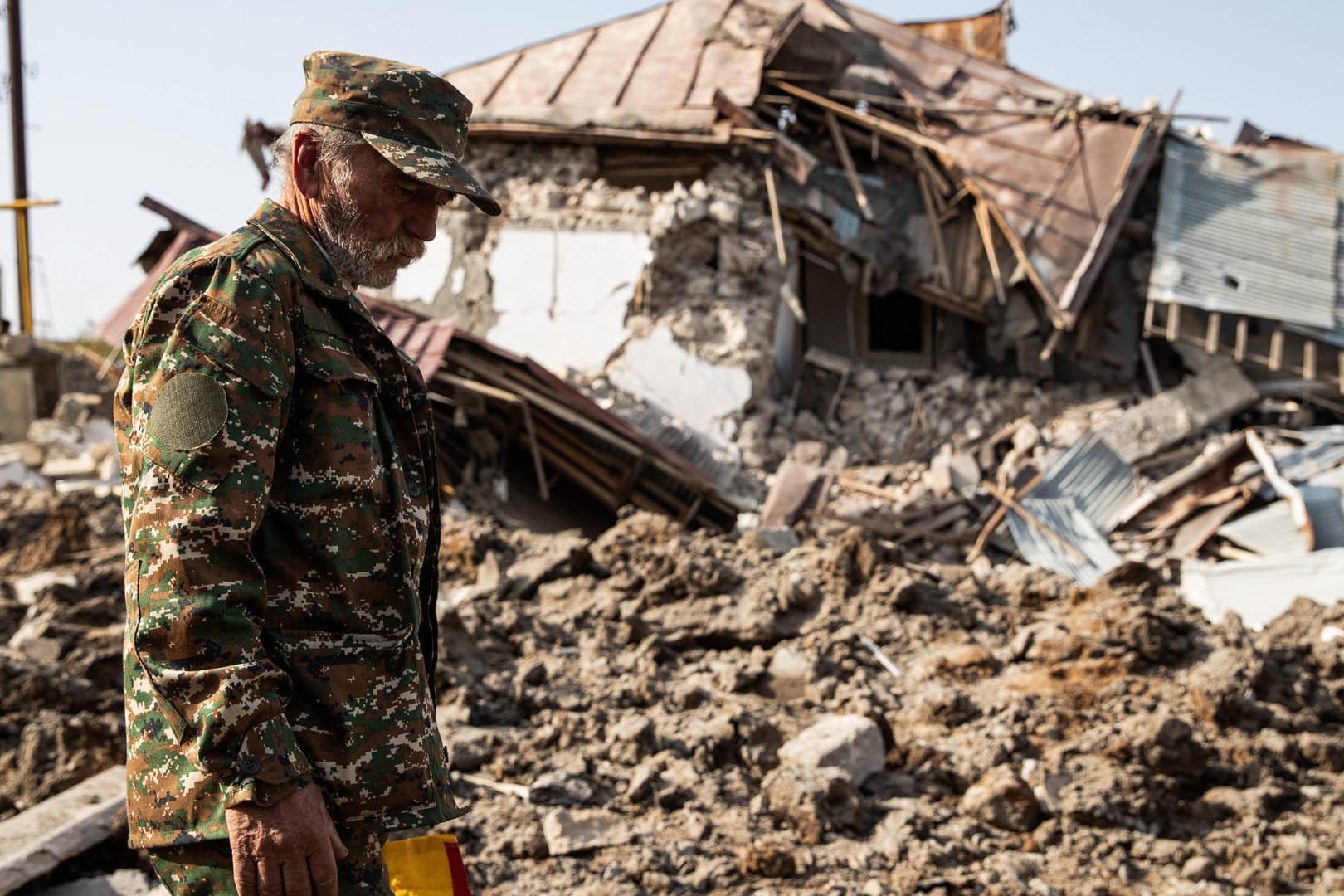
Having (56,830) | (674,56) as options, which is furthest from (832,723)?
(674,56)

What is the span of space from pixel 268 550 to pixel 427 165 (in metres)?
0.66

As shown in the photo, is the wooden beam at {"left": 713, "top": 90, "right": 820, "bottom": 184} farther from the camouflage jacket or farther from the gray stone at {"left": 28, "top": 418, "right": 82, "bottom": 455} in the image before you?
the camouflage jacket

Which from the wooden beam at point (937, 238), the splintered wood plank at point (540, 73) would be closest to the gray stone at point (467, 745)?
the splintered wood plank at point (540, 73)

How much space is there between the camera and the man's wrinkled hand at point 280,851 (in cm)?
172

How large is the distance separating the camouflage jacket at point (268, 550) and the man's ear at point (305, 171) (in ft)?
0.22

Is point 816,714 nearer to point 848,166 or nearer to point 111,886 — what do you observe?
point 111,886

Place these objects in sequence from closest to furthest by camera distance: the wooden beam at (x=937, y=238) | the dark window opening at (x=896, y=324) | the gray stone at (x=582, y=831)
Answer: the gray stone at (x=582, y=831)
the wooden beam at (x=937, y=238)
the dark window opening at (x=896, y=324)

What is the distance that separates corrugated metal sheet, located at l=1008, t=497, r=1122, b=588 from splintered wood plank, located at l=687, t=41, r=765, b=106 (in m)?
4.93

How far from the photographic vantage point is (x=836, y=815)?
14.2 ft

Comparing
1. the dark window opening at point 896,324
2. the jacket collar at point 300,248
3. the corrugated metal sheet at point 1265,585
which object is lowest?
the corrugated metal sheet at point 1265,585

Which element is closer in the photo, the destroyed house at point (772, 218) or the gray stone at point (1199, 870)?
the gray stone at point (1199, 870)

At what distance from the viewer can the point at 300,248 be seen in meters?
2.00

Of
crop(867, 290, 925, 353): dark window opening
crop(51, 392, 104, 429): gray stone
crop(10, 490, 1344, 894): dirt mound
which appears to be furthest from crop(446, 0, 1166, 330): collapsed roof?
crop(10, 490, 1344, 894): dirt mound

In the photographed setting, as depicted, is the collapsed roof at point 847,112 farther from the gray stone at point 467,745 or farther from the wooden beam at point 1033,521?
the gray stone at point 467,745
